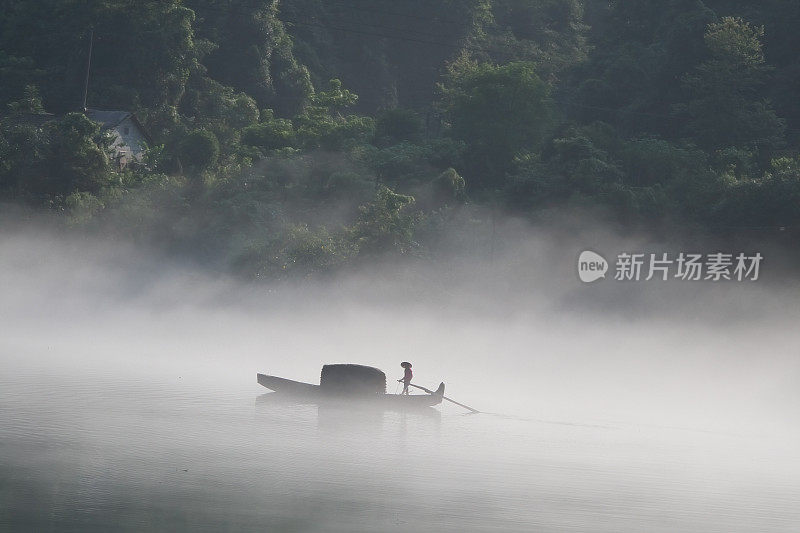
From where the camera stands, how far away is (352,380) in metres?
31.0

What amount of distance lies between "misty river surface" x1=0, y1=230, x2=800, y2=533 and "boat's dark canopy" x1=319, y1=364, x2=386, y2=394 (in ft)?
2.37

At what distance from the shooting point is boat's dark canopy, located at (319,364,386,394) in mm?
30906

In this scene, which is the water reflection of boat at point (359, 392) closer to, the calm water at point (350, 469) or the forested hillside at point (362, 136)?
the calm water at point (350, 469)

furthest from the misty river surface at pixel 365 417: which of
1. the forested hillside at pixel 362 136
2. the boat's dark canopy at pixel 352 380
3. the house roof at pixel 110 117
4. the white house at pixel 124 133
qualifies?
the house roof at pixel 110 117

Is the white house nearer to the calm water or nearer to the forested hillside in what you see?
the forested hillside

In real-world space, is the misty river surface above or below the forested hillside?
below

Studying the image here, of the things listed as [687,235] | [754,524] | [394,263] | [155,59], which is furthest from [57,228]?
[754,524]

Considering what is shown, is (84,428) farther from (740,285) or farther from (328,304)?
(740,285)

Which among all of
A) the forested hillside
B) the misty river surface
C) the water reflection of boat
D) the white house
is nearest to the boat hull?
the water reflection of boat

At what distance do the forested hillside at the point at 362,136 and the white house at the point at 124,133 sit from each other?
99 cm

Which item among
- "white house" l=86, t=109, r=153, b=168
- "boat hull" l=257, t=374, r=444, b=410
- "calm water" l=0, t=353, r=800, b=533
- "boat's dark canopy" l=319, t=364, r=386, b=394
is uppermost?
"white house" l=86, t=109, r=153, b=168

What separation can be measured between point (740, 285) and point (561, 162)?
12890mm

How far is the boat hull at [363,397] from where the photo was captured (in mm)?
30984

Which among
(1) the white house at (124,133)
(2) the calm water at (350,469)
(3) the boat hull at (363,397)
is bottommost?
(2) the calm water at (350,469)
